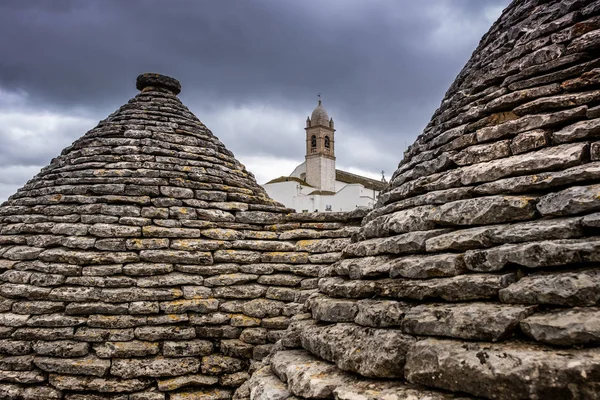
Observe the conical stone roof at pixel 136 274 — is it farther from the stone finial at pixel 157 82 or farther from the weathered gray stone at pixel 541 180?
the weathered gray stone at pixel 541 180

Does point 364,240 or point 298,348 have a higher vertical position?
point 364,240

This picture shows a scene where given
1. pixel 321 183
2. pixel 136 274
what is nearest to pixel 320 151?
pixel 321 183

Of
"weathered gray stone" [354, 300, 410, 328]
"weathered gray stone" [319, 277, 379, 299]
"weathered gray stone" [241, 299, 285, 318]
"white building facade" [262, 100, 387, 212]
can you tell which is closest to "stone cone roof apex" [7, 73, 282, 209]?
"weathered gray stone" [241, 299, 285, 318]

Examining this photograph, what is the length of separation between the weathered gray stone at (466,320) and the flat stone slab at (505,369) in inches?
1.8

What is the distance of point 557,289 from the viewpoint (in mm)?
1894

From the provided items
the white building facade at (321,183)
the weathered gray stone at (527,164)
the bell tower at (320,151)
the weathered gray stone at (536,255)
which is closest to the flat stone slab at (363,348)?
the weathered gray stone at (536,255)

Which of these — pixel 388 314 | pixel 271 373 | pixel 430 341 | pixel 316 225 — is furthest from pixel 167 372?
pixel 430 341

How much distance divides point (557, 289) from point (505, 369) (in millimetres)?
386

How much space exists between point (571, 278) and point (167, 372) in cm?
330

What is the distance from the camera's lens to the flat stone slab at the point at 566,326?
171cm

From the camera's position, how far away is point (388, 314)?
243 cm

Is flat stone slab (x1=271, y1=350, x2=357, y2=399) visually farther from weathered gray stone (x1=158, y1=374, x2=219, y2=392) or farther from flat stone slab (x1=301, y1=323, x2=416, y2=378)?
weathered gray stone (x1=158, y1=374, x2=219, y2=392)

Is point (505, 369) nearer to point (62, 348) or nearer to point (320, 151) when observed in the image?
point (62, 348)

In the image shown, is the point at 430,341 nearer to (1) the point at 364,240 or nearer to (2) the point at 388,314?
(2) the point at 388,314
